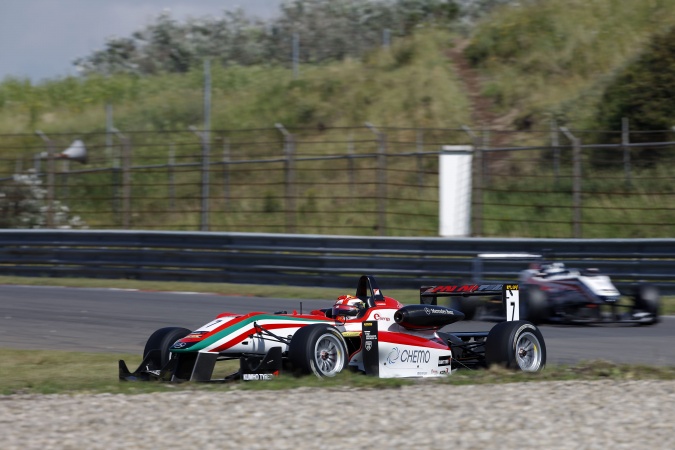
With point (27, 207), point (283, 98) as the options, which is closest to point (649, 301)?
point (27, 207)

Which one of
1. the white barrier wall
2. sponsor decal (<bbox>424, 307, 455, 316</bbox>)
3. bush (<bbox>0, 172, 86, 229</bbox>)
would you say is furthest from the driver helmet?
bush (<bbox>0, 172, 86, 229</bbox>)

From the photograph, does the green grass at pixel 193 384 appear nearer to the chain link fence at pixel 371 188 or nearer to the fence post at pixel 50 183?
the chain link fence at pixel 371 188

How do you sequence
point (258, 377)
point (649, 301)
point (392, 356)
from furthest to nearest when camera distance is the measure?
point (649, 301), point (392, 356), point (258, 377)

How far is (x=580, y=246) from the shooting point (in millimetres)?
16281

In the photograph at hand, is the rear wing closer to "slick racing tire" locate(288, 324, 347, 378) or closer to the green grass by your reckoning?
the green grass

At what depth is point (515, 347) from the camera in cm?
891

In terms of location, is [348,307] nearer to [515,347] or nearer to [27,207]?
[515,347]

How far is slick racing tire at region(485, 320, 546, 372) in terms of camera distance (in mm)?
8883

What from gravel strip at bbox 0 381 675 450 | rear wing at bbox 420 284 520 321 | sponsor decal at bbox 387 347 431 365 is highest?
rear wing at bbox 420 284 520 321

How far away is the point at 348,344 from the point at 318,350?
2.48 ft

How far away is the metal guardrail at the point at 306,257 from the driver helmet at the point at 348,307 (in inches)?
264

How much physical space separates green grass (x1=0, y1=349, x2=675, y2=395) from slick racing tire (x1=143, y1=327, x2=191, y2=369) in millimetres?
414

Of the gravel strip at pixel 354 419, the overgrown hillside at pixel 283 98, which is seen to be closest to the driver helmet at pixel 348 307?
the gravel strip at pixel 354 419

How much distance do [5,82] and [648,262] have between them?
118 feet
